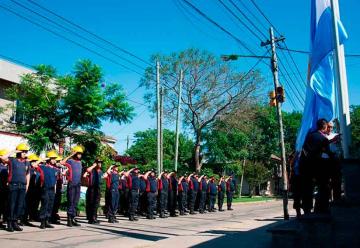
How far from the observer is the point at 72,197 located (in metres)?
13.0

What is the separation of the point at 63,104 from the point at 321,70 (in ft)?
43.6

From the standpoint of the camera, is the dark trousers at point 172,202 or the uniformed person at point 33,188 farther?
the dark trousers at point 172,202

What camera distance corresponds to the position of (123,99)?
2083 cm

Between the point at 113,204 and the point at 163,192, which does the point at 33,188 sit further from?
the point at 163,192

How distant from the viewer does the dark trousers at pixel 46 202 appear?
1202 cm

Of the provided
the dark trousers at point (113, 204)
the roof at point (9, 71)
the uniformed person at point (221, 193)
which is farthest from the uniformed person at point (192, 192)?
the roof at point (9, 71)

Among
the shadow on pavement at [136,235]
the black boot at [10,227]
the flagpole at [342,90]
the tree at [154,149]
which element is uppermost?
the tree at [154,149]

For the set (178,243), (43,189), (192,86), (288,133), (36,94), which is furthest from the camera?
(288,133)

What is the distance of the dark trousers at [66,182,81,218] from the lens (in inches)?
504

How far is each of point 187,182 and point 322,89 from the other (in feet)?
41.5

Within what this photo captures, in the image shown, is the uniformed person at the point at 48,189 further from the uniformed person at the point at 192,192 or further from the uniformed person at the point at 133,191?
the uniformed person at the point at 192,192

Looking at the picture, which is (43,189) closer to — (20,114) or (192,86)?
(20,114)

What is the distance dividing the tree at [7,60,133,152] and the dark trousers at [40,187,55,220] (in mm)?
7190

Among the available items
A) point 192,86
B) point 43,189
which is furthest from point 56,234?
point 192,86
